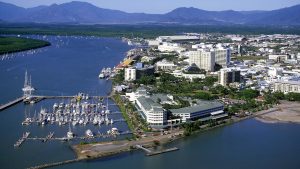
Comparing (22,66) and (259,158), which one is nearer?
(259,158)

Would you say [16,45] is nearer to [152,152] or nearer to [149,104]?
[149,104]

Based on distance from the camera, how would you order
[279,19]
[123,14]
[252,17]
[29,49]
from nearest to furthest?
[29,49], [279,19], [252,17], [123,14]

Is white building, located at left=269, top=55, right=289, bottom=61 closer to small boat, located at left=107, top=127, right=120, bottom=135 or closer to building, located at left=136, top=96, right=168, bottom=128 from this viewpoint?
building, located at left=136, top=96, right=168, bottom=128

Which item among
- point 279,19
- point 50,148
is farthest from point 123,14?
point 50,148

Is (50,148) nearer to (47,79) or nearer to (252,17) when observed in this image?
(47,79)

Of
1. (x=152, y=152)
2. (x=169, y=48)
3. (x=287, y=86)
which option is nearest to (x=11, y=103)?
(x=152, y=152)

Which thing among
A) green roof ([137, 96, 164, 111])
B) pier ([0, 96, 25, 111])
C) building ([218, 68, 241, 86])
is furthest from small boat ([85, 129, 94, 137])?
building ([218, 68, 241, 86])
